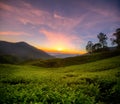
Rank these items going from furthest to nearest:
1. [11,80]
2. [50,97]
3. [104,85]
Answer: [11,80] < [104,85] < [50,97]

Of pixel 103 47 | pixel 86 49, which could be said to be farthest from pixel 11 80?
pixel 86 49

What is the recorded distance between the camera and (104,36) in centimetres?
14888

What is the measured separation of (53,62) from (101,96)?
228 ft

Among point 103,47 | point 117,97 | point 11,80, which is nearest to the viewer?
point 117,97

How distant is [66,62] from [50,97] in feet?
245

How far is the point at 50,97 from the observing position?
14.3 meters

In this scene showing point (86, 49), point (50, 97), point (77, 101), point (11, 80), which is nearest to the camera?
point (77, 101)

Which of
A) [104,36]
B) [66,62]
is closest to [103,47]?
[104,36]

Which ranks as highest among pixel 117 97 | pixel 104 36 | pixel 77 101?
pixel 104 36

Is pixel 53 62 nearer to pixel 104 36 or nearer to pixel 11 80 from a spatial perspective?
pixel 11 80

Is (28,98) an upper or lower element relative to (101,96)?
upper

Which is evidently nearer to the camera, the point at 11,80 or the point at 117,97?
the point at 117,97

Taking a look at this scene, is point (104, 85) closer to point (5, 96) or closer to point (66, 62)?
point (5, 96)

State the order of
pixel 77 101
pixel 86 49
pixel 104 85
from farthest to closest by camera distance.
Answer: pixel 86 49, pixel 104 85, pixel 77 101
